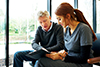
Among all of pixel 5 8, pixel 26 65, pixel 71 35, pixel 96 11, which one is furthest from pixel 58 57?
pixel 96 11

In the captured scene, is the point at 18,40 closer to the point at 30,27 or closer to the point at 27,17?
the point at 30,27

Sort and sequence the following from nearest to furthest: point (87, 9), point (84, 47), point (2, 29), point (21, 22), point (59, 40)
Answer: point (84, 47)
point (59, 40)
point (2, 29)
point (21, 22)
point (87, 9)

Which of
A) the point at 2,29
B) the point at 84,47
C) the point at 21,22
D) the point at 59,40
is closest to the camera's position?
the point at 84,47

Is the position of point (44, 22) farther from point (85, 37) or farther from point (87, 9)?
point (87, 9)

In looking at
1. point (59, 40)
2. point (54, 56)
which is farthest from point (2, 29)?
point (54, 56)

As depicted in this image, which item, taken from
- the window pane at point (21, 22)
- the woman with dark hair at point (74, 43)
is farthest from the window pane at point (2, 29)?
the woman with dark hair at point (74, 43)

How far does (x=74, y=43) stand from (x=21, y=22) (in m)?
1.23

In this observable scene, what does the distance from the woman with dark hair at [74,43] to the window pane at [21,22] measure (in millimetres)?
982

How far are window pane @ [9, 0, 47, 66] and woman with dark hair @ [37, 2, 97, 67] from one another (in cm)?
98

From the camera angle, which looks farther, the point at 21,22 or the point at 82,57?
the point at 21,22

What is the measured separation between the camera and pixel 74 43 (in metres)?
1.24

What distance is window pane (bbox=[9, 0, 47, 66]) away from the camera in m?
2.00

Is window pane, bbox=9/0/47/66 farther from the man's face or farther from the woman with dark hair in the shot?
the woman with dark hair

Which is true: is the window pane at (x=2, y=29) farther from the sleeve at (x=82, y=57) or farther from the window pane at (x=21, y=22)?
the sleeve at (x=82, y=57)
